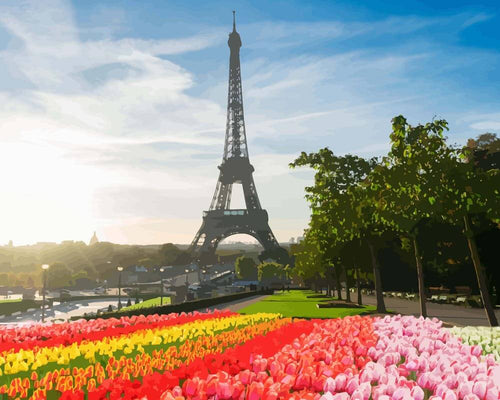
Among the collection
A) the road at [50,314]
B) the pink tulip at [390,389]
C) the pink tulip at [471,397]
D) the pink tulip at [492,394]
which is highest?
the pink tulip at [390,389]

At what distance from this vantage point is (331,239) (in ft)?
138

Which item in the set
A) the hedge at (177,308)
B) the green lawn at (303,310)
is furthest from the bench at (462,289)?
the hedge at (177,308)

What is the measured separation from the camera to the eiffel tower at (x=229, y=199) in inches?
4033

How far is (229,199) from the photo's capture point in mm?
106688

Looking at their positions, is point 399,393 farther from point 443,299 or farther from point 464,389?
point 443,299

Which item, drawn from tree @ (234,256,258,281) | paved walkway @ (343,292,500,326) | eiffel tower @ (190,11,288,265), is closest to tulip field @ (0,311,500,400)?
paved walkway @ (343,292,500,326)

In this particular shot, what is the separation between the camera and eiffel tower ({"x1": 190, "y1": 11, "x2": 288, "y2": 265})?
102 metres

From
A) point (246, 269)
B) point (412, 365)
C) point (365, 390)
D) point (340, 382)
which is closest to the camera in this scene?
point (365, 390)

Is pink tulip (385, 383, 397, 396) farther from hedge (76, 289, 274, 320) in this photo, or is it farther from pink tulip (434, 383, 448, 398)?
hedge (76, 289, 274, 320)

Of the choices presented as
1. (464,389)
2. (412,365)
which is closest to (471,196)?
(412,365)

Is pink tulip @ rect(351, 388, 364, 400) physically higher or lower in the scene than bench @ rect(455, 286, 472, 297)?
higher

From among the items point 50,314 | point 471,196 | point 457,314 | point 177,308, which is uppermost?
point 471,196

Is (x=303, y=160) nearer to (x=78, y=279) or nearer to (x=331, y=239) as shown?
(x=331, y=239)

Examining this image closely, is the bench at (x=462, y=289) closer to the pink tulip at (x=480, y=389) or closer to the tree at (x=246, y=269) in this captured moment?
the pink tulip at (x=480, y=389)
